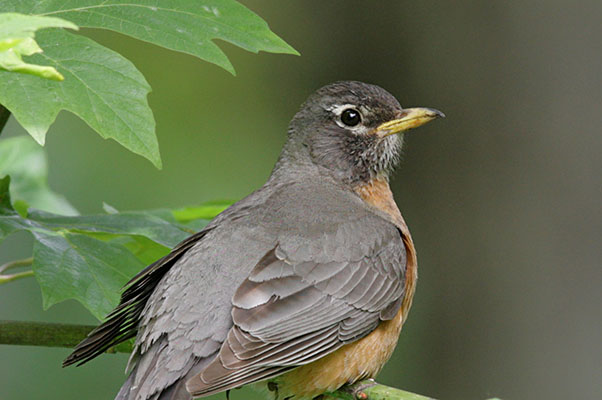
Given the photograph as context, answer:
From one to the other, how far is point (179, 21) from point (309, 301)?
3.68ft

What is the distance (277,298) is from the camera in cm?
294

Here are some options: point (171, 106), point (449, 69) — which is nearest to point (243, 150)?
point (171, 106)

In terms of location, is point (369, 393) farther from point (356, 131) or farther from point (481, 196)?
point (481, 196)

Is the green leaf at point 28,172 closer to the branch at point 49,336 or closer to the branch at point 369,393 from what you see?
the branch at point 49,336

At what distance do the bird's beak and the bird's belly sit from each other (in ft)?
3.69

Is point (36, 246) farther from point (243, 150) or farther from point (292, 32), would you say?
point (243, 150)

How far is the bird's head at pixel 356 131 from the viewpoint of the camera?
3.92 meters

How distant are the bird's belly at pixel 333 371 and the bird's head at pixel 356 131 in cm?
102

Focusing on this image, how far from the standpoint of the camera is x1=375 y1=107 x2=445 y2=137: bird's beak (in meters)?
3.82

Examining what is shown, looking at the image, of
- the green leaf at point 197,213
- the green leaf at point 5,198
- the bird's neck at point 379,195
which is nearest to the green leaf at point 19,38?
the green leaf at point 5,198

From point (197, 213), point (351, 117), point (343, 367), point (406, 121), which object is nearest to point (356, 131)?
point (351, 117)

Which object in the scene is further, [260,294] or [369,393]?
[260,294]

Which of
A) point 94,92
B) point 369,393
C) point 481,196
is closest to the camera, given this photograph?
point 94,92

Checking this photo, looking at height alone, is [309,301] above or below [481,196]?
above
